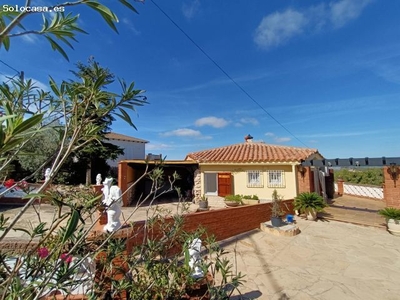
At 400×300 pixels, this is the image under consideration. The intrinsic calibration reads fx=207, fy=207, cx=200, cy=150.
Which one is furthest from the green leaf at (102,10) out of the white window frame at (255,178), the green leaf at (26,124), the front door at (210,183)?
the front door at (210,183)

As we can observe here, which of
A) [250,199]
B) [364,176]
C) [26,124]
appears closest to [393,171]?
[250,199]

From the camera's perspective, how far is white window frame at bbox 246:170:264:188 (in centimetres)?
1608

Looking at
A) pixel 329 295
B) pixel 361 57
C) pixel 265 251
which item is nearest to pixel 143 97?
pixel 329 295

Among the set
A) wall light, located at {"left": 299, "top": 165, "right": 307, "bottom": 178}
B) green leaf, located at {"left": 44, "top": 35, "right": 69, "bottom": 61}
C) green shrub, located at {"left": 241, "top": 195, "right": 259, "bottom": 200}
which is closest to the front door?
green shrub, located at {"left": 241, "top": 195, "right": 259, "bottom": 200}

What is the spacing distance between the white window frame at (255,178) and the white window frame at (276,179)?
590 millimetres

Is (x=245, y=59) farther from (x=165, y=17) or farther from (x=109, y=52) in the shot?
(x=109, y=52)

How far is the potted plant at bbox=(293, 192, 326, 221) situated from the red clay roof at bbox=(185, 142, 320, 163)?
2.85 metres

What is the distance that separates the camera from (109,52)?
16.0ft

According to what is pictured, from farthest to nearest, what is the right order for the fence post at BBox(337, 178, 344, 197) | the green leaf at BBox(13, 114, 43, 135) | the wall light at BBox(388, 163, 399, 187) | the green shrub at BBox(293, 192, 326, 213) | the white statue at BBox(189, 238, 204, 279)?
the fence post at BBox(337, 178, 344, 197), the green shrub at BBox(293, 192, 326, 213), the wall light at BBox(388, 163, 399, 187), the white statue at BBox(189, 238, 204, 279), the green leaf at BBox(13, 114, 43, 135)

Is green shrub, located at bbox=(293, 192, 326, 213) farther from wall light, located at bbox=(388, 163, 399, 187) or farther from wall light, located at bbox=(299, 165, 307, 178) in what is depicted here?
wall light, located at bbox=(388, 163, 399, 187)

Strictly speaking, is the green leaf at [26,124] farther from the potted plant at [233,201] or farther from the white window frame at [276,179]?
the white window frame at [276,179]

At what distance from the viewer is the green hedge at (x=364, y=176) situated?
23.4 metres

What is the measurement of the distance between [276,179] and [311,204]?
355 centimetres

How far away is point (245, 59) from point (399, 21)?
25.7 ft
